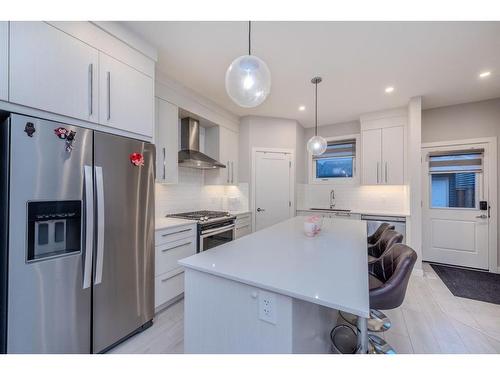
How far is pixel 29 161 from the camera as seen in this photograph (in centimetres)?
128

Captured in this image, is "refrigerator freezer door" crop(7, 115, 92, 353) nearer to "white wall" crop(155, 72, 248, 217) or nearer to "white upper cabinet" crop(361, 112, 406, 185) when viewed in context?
"white wall" crop(155, 72, 248, 217)

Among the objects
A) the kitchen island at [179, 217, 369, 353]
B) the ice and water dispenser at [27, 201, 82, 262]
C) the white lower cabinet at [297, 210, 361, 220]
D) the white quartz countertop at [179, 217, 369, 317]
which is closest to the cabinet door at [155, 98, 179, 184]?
the ice and water dispenser at [27, 201, 82, 262]

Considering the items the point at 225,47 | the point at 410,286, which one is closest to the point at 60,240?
the point at 225,47

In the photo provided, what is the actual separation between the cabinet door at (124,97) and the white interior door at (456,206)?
14.6 feet

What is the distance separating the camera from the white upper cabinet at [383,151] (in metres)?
3.67

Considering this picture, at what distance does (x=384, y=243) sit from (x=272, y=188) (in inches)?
89.5

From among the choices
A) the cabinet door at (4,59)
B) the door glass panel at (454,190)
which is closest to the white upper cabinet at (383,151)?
the door glass panel at (454,190)

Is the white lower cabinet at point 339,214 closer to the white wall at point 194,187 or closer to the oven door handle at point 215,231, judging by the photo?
the white wall at point 194,187

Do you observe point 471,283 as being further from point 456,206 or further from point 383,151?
point 383,151

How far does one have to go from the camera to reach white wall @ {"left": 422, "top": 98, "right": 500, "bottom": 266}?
340 cm

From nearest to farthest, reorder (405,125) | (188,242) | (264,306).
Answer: (264,306), (188,242), (405,125)
